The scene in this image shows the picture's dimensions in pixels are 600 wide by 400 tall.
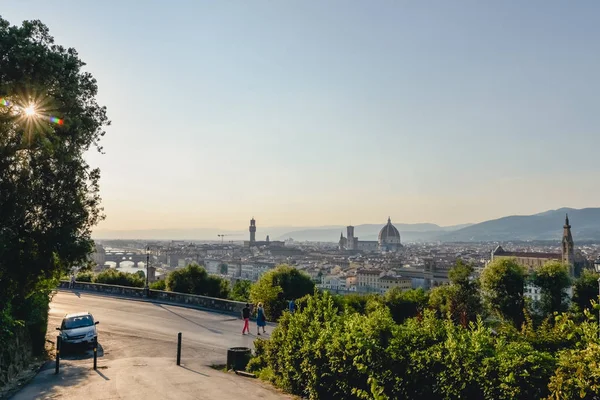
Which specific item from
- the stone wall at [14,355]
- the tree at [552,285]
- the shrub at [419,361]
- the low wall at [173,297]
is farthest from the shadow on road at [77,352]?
the tree at [552,285]

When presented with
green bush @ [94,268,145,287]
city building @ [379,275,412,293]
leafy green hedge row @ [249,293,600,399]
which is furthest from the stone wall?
city building @ [379,275,412,293]

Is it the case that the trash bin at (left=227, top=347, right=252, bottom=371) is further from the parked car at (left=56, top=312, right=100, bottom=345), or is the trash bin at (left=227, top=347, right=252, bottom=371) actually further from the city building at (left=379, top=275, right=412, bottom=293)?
the city building at (left=379, top=275, right=412, bottom=293)

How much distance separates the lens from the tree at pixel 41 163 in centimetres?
1314

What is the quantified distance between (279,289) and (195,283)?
11513 mm

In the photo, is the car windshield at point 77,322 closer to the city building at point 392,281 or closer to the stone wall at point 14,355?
the stone wall at point 14,355

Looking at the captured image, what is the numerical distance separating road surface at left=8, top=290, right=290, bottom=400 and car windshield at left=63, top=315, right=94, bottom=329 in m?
0.90

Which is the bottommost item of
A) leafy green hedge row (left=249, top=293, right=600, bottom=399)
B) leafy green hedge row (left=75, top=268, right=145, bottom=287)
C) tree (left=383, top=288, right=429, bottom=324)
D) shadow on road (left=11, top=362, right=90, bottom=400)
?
tree (left=383, top=288, right=429, bottom=324)

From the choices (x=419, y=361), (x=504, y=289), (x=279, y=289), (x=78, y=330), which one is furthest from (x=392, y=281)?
(x=419, y=361)

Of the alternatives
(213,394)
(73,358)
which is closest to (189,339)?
(73,358)

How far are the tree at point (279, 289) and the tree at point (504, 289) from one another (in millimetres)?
17685

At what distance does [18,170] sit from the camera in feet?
46.8

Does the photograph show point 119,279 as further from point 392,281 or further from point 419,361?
point 392,281

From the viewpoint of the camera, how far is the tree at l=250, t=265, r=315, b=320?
25156 millimetres

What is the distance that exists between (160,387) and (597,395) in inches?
355
